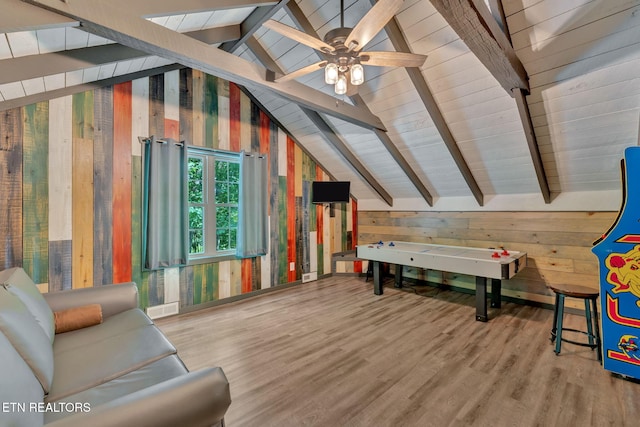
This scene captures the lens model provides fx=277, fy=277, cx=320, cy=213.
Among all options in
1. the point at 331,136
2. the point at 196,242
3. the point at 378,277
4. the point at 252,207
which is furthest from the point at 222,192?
the point at 378,277

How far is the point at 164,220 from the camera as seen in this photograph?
3318 mm

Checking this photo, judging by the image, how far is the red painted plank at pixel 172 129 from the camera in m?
3.45

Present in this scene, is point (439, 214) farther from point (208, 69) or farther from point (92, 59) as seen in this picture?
point (92, 59)

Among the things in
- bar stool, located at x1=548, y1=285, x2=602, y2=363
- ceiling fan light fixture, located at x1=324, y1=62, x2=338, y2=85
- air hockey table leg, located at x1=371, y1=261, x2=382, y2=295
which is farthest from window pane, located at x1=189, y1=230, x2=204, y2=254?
bar stool, located at x1=548, y1=285, x2=602, y2=363

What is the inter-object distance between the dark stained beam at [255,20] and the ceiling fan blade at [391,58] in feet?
3.25

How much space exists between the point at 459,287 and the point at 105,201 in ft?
16.0

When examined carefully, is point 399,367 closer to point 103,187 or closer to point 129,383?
point 129,383

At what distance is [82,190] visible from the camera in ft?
9.49

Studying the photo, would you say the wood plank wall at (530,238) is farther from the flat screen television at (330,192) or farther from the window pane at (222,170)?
the window pane at (222,170)

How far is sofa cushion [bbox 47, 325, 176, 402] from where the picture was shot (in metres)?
1.37

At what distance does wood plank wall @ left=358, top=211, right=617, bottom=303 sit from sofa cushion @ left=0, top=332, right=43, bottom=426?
15.2 feet

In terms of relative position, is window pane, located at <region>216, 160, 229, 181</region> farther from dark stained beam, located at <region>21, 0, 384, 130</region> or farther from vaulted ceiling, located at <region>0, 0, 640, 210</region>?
dark stained beam, located at <region>21, 0, 384, 130</region>

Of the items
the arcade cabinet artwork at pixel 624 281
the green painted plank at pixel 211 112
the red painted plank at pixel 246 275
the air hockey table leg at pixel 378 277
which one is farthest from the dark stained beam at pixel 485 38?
the red painted plank at pixel 246 275

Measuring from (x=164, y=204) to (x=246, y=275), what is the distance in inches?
60.4
